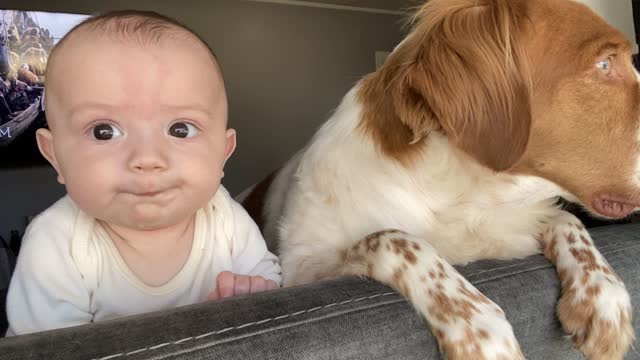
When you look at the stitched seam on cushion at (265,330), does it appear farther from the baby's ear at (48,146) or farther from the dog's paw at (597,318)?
the baby's ear at (48,146)

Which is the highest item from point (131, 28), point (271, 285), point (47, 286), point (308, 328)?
point (131, 28)

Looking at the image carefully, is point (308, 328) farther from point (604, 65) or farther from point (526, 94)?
point (604, 65)

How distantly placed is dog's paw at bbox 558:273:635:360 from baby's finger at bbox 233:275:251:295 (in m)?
0.55

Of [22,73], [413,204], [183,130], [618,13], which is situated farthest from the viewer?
[22,73]

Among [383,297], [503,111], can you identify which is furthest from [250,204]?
[383,297]

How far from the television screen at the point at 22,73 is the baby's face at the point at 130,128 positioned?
295 centimetres

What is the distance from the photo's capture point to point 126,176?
98 cm

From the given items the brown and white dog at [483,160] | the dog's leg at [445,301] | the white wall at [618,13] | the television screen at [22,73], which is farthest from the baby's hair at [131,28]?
the television screen at [22,73]

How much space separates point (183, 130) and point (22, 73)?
3199 millimetres

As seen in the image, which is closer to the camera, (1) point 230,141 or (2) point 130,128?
(2) point 130,128

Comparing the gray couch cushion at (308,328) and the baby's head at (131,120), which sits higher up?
the baby's head at (131,120)

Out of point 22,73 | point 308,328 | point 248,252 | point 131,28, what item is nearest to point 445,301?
point 308,328

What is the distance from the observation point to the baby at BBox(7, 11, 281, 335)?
99cm

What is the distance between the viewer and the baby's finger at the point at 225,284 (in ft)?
3.69
